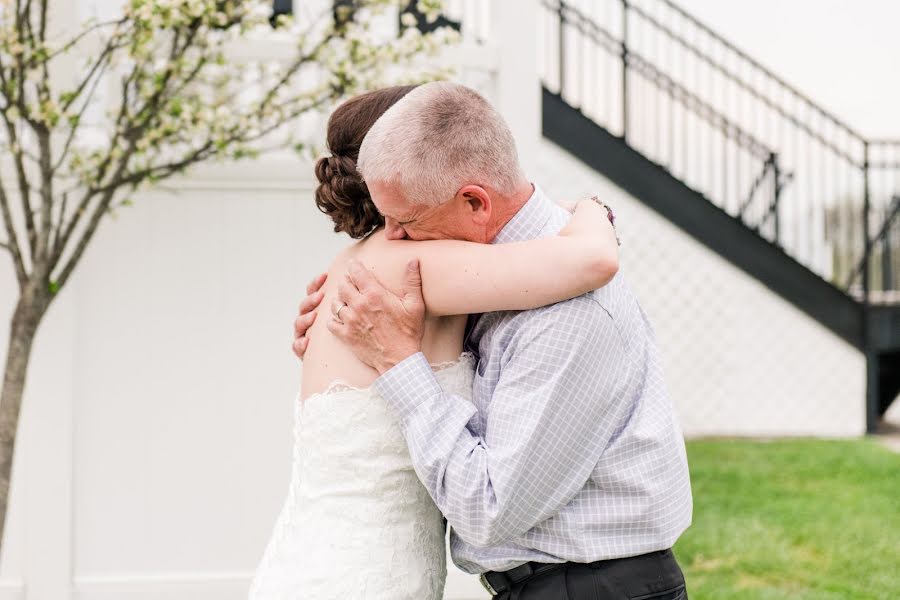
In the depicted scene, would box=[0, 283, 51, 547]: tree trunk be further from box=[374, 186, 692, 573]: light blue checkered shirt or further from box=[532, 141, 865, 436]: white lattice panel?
box=[532, 141, 865, 436]: white lattice panel

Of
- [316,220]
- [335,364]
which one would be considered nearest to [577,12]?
[316,220]

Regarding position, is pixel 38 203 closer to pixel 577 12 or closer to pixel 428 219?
pixel 428 219

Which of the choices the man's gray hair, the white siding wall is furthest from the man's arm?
the white siding wall

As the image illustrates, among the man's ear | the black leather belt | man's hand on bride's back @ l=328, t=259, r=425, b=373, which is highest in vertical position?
the man's ear

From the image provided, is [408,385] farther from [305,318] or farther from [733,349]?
[733,349]

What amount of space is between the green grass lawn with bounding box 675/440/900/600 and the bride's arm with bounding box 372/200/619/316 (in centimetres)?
352

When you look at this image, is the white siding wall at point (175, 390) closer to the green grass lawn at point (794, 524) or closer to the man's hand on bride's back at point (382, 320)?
the green grass lawn at point (794, 524)

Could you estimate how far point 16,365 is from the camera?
151 inches

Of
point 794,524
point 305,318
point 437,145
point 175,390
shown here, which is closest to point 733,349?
point 794,524

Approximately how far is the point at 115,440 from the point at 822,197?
23.0 ft

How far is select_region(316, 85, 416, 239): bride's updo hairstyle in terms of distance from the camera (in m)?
1.90

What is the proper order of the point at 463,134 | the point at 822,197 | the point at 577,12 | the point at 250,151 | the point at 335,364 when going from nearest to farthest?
the point at 463,134 → the point at 335,364 → the point at 250,151 → the point at 577,12 → the point at 822,197

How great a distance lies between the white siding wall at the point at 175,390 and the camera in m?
4.45

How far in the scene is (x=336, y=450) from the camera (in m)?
1.82
